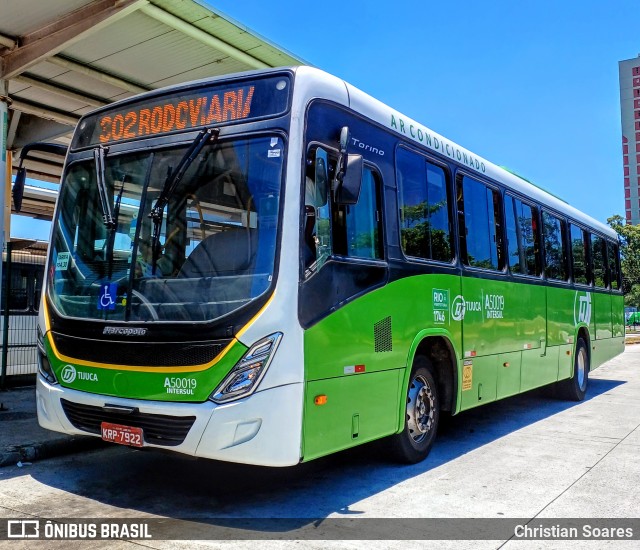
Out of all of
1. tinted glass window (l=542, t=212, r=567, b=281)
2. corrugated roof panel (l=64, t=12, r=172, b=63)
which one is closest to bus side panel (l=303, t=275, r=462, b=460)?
tinted glass window (l=542, t=212, r=567, b=281)

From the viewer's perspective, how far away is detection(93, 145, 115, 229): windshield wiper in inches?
207

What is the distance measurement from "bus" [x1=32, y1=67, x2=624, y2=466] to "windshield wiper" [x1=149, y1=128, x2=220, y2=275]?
0.01 meters

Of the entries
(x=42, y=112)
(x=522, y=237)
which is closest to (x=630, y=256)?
(x=522, y=237)

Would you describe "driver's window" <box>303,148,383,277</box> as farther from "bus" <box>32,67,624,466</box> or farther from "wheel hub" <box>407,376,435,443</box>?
"wheel hub" <box>407,376,435,443</box>

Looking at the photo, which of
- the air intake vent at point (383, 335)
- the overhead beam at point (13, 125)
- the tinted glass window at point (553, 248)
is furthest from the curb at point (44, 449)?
the overhead beam at point (13, 125)

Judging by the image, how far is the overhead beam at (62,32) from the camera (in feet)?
26.9

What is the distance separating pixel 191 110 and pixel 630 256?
44328 millimetres

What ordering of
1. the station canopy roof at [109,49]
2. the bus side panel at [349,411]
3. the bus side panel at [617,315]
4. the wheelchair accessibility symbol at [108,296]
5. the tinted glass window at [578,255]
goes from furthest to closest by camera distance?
the bus side panel at [617,315], the tinted glass window at [578,255], the station canopy roof at [109,49], the wheelchair accessibility symbol at [108,296], the bus side panel at [349,411]

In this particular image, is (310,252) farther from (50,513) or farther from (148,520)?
(50,513)

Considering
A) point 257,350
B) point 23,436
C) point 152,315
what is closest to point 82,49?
point 23,436

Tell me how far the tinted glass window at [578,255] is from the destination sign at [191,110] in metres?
8.20

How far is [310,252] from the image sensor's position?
4875mm

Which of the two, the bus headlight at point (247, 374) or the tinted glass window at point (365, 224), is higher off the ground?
the tinted glass window at point (365, 224)

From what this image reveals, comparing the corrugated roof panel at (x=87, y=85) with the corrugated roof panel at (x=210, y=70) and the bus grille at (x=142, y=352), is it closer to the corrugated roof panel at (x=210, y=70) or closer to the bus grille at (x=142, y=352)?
the corrugated roof panel at (x=210, y=70)
